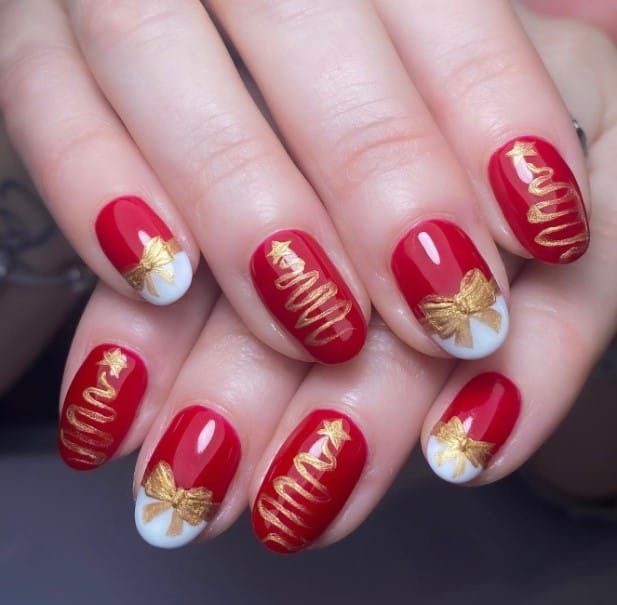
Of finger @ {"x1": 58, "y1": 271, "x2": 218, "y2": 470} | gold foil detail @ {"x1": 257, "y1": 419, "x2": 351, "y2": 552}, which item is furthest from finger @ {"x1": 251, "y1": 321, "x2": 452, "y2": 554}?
finger @ {"x1": 58, "y1": 271, "x2": 218, "y2": 470}

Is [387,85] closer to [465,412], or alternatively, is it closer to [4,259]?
[465,412]

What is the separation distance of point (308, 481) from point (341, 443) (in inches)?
1.4

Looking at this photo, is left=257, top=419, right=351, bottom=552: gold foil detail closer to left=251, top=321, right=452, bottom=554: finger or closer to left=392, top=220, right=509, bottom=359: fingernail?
left=251, top=321, right=452, bottom=554: finger

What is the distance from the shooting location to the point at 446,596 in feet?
2.79

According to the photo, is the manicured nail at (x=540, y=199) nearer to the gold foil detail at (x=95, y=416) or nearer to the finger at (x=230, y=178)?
the finger at (x=230, y=178)

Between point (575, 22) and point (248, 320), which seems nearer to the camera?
point (248, 320)

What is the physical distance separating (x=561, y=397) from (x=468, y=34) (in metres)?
0.29

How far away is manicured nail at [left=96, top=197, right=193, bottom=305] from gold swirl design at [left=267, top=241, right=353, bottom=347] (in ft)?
0.24

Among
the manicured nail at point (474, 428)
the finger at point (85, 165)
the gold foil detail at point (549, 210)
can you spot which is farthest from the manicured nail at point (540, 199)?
the finger at point (85, 165)

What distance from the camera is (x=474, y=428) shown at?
617 millimetres

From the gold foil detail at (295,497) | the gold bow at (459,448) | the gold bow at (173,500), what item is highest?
the gold bow at (173,500)

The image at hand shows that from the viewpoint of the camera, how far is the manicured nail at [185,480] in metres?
0.61

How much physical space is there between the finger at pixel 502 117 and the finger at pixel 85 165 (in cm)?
22

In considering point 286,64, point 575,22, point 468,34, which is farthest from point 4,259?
point 575,22
